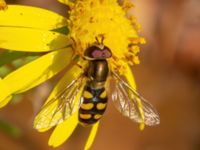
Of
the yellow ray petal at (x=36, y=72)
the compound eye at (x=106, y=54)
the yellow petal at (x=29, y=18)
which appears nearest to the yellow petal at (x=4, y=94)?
the yellow ray petal at (x=36, y=72)

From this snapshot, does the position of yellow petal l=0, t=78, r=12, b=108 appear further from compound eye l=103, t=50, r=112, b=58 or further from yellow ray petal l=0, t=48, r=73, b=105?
compound eye l=103, t=50, r=112, b=58

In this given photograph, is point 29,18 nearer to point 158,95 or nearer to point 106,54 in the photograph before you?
point 106,54

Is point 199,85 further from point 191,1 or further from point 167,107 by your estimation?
point 191,1

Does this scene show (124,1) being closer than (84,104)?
No

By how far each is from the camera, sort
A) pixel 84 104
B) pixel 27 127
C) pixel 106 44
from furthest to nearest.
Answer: pixel 27 127 → pixel 106 44 → pixel 84 104

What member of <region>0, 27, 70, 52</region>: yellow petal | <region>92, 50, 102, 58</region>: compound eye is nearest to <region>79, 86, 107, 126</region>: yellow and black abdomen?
<region>92, 50, 102, 58</region>: compound eye

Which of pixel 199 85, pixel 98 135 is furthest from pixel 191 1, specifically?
pixel 98 135

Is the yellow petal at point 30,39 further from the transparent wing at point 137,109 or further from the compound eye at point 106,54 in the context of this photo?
the transparent wing at point 137,109
